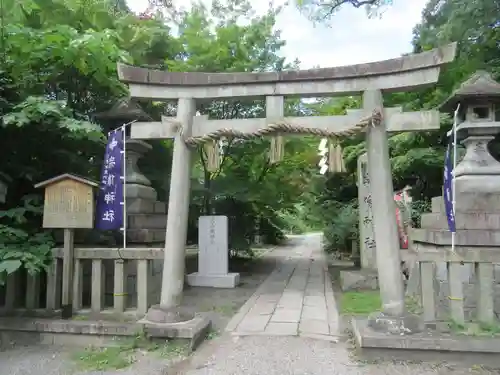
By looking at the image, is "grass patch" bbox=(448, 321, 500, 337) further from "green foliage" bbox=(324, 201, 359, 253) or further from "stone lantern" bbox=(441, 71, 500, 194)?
"green foliage" bbox=(324, 201, 359, 253)

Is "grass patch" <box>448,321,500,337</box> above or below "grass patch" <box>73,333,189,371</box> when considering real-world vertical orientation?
above

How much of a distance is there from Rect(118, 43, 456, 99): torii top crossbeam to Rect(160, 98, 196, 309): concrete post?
280 millimetres

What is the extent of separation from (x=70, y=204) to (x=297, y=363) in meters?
3.66

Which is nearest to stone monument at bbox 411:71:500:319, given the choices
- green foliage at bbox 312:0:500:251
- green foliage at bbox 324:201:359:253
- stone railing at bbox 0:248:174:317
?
green foliage at bbox 312:0:500:251

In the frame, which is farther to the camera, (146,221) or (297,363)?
(146,221)

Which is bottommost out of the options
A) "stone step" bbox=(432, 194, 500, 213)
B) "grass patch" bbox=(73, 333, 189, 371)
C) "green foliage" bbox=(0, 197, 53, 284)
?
"grass patch" bbox=(73, 333, 189, 371)

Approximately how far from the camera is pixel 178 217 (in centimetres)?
529

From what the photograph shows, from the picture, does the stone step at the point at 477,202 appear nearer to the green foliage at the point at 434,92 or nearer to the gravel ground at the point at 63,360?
the green foliage at the point at 434,92

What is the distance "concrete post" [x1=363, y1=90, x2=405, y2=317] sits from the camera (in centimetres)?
475

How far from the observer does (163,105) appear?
10102 millimetres

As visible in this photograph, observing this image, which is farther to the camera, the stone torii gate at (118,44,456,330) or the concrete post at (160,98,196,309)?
the concrete post at (160,98,196,309)

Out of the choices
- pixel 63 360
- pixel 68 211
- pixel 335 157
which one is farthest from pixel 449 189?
pixel 63 360

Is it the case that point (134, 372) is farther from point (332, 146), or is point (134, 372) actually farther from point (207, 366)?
point (332, 146)

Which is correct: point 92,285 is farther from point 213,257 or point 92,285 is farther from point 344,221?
point 344,221
